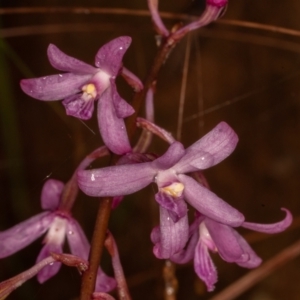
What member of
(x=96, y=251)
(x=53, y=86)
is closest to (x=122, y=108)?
(x=53, y=86)

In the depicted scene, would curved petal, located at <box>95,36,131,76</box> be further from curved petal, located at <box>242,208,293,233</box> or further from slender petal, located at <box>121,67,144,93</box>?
curved petal, located at <box>242,208,293,233</box>

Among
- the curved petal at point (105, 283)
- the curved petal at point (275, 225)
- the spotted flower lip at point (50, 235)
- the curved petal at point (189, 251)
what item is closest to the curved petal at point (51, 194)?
the spotted flower lip at point (50, 235)

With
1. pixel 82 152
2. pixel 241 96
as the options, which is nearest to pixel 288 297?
pixel 241 96

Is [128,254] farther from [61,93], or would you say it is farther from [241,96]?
[61,93]

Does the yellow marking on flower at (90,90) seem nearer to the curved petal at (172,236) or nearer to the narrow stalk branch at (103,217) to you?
the narrow stalk branch at (103,217)

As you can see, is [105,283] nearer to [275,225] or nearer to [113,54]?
[275,225]

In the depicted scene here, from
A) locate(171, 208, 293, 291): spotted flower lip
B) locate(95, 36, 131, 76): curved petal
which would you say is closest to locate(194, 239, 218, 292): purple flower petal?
locate(171, 208, 293, 291): spotted flower lip
